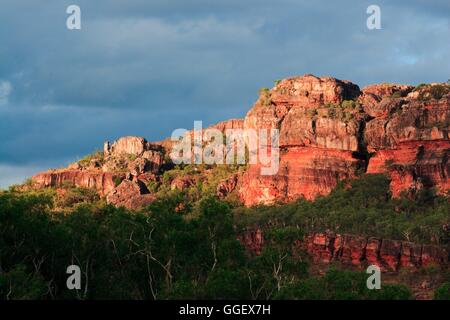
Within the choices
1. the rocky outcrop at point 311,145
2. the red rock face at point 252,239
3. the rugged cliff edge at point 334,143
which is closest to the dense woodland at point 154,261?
the red rock face at point 252,239

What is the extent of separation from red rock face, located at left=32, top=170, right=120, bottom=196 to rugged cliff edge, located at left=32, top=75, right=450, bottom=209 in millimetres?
187

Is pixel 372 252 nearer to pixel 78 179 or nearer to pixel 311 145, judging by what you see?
pixel 311 145

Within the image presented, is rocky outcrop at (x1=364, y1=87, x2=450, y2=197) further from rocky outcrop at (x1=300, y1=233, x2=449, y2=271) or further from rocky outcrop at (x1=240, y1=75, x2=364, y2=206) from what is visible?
rocky outcrop at (x1=300, y1=233, x2=449, y2=271)

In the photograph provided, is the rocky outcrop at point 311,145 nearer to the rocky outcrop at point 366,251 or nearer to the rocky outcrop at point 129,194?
the rocky outcrop at point 129,194

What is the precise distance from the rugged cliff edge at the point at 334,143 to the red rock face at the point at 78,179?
187mm

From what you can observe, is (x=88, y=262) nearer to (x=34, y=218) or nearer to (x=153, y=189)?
(x=34, y=218)

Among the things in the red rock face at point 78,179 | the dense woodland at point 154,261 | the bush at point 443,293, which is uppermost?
the red rock face at point 78,179

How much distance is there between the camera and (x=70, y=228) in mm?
71000

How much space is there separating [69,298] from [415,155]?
58791 mm

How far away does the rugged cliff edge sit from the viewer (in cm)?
11450

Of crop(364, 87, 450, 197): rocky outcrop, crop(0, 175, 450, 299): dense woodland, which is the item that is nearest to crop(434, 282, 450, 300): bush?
crop(0, 175, 450, 299): dense woodland

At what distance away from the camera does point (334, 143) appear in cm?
12312

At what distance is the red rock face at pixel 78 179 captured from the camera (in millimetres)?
143000
